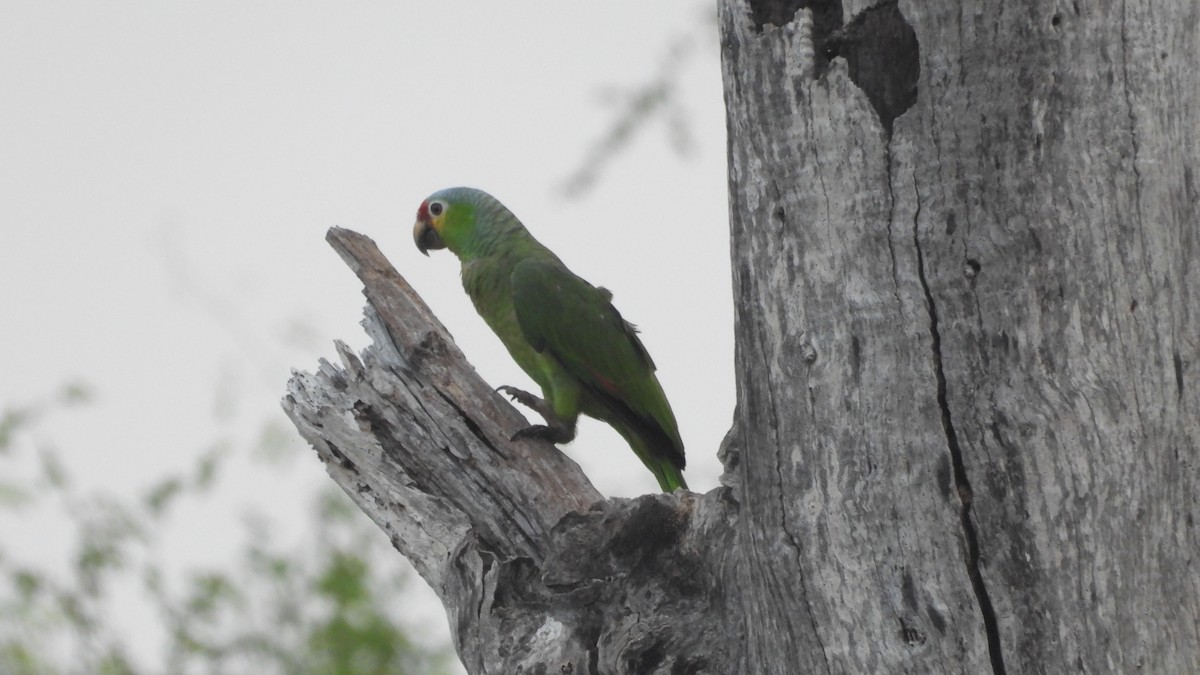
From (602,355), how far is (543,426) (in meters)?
0.83

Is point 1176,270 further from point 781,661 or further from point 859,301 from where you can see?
point 781,661

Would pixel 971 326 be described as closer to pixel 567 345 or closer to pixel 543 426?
pixel 543 426

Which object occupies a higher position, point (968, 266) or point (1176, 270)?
point (968, 266)

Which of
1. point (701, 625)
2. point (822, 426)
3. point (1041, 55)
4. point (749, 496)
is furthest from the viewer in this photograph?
point (701, 625)

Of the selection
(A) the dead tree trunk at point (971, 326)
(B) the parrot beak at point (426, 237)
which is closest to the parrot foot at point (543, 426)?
(B) the parrot beak at point (426, 237)

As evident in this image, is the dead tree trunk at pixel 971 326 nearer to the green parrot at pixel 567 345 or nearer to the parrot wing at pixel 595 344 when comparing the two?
the green parrot at pixel 567 345

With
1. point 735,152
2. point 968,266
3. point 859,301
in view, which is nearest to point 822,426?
point 859,301

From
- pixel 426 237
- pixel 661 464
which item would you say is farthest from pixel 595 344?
pixel 426 237

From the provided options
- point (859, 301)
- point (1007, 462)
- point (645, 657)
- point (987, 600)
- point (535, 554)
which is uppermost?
point (535, 554)

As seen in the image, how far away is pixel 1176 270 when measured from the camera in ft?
7.59

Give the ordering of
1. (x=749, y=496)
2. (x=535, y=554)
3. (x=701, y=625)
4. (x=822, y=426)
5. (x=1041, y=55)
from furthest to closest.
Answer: (x=535, y=554) < (x=701, y=625) < (x=749, y=496) < (x=822, y=426) < (x=1041, y=55)

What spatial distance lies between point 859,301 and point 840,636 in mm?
654

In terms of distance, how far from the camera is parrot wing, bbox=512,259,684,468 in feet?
15.7

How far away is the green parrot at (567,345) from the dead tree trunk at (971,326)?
6.87ft
